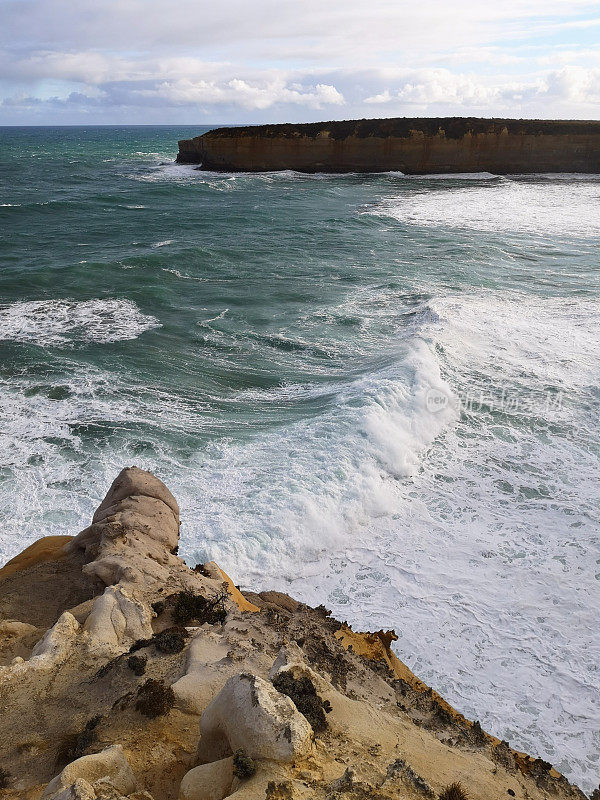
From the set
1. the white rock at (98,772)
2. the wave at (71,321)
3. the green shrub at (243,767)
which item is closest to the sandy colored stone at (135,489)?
the white rock at (98,772)

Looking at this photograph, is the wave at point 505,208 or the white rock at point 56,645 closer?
the white rock at point 56,645

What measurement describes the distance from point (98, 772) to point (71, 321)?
1533 cm

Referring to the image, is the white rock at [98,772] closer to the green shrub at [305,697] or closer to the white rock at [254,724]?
the white rock at [254,724]

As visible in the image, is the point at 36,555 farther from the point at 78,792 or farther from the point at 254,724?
the point at 254,724

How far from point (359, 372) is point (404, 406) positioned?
6.75 feet

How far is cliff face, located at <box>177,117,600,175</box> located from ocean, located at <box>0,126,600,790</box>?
33.5 meters

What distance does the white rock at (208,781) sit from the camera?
4070 mm

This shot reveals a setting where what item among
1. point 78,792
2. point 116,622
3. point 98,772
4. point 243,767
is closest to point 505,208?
point 116,622

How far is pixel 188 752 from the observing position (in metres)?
4.69

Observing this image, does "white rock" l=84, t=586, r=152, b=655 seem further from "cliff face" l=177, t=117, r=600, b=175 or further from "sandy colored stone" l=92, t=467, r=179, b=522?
"cliff face" l=177, t=117, r=600, b=175

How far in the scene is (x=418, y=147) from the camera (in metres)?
55.8

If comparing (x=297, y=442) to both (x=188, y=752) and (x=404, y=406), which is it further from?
(x=188, y=752)

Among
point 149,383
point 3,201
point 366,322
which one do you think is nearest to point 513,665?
point 149,383

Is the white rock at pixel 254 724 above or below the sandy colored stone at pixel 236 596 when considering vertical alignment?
above
